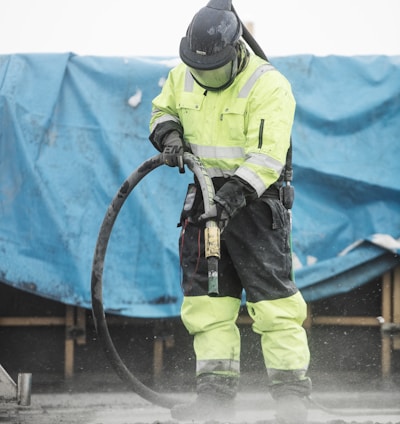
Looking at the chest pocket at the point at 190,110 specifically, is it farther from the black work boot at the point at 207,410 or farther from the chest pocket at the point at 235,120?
the black work boot at the point at 207,410

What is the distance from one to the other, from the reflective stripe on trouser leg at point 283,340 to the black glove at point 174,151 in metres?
0.83

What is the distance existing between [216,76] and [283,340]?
4.49 feet

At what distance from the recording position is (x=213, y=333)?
509 centimetres

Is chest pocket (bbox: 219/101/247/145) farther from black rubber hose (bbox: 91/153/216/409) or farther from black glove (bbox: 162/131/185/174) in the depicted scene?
black rubber hose (bbox: 91/153/216/409)

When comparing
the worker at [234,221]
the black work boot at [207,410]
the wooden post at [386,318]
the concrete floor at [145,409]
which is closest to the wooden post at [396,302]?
the wooden post at [386,318]

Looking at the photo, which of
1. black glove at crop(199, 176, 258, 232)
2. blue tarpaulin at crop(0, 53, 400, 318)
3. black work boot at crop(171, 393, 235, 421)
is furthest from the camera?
blue tarpaulin at crop(0, 53, 400, 318)

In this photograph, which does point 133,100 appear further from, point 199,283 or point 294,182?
point 199,283

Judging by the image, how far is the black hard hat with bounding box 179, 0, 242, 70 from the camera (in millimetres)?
4934

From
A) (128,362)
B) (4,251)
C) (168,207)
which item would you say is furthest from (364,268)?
(4,251)

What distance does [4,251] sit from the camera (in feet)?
21.9

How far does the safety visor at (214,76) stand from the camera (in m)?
4.97

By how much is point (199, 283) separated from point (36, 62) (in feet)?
8.18

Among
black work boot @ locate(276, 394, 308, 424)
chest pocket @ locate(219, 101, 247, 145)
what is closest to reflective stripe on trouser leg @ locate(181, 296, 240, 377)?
black work boot @ locate(276, 394, 308, 424)

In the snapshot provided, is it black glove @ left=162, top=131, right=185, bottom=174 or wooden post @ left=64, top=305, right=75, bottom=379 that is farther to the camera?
wooden post @ left=64, top=305, right=75, bottom=379
